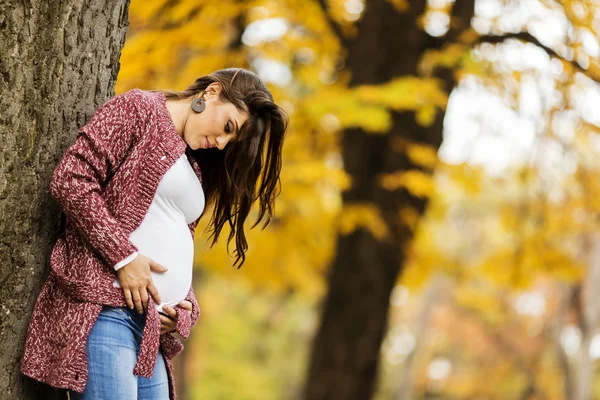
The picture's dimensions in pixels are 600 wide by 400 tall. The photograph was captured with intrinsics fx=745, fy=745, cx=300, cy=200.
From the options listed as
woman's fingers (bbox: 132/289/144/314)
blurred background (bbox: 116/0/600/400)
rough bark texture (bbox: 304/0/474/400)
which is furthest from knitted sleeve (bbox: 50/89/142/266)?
rough bark texture (bbox: 304/0/474/400)

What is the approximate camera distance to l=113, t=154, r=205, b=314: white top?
7.39 ft

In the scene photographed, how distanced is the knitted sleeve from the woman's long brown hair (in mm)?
268

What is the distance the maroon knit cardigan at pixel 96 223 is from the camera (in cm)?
213

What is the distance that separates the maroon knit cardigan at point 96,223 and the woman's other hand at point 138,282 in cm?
3

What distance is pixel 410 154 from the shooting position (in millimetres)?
6266

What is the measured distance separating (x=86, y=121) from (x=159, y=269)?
23.1 inches

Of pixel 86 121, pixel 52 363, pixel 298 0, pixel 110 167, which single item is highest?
pixel 298 0

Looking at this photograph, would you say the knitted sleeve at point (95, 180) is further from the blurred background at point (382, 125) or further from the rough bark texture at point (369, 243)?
the rough bark texture at point (369, 243)

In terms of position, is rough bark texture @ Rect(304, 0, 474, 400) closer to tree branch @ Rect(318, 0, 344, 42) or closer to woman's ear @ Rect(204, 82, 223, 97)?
tree branch @ Rect(318, 0, 344, 42)

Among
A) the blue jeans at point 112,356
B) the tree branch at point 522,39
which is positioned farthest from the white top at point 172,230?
the tree branch at point 522,39

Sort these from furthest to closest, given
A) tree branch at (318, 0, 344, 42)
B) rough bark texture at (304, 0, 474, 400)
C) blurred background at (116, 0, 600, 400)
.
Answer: rough bark texture at (304, 0, 474, 400) < tree branch at (318, 0, 344, 42) < blurred background at (116, 0, 600, 400)

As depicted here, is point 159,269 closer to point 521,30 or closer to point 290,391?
point 521,30

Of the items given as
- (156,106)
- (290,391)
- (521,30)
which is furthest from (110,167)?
(290,391)

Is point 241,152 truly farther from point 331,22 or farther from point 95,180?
point 331,22
